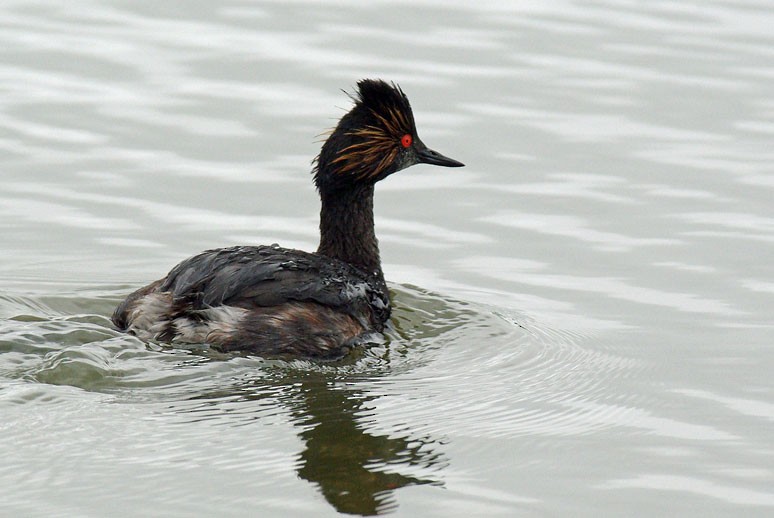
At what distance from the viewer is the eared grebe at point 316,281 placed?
27.1ft

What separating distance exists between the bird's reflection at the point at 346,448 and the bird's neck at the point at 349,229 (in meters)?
1.48

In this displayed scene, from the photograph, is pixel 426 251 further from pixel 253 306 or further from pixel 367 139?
pixel 253 306

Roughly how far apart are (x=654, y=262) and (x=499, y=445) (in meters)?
3.41

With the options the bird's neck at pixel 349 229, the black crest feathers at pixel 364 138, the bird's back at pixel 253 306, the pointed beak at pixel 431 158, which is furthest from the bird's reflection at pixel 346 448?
the pointed beak at pixel 431 158

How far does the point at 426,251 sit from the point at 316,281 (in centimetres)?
198

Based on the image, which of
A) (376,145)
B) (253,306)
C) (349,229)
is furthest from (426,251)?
(253,306)

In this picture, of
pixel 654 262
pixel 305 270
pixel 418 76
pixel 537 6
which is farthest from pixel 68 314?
pixel 537 6

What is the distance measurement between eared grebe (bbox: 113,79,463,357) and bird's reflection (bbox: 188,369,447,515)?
15.5 inches

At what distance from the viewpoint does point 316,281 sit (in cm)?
859

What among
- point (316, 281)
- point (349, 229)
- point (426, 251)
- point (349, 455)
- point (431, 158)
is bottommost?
point (349, 455)

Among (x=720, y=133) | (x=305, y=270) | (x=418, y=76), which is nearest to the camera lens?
(x=305, y=270)

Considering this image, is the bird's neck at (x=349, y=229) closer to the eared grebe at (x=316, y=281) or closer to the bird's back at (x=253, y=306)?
the eared grebe at (x=316, y=281)

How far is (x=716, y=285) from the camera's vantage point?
386 inches

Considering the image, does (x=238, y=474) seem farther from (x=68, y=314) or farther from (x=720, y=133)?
(x=720, y=133)
